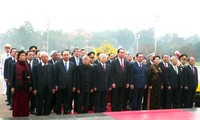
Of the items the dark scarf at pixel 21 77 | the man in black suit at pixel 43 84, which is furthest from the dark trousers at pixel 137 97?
the dark scarf at pixel 21 77

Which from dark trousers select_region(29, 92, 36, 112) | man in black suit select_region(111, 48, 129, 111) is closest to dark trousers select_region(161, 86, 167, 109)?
man in black suit select_region(111, 48, 129, 111)

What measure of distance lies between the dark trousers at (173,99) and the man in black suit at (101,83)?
1734mm

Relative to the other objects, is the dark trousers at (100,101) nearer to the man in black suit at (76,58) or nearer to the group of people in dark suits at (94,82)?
the group of people in dark suits at (94,82)

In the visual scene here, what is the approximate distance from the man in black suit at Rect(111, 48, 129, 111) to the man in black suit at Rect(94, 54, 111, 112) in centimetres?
19

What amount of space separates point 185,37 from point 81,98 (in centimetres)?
1786

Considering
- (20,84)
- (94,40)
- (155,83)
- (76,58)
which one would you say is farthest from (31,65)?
(94,40)

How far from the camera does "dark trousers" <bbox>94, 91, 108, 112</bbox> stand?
598cm

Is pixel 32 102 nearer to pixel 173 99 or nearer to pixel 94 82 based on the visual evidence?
pixel 94 82

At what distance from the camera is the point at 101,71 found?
595 cm

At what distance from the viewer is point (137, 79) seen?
6.34m

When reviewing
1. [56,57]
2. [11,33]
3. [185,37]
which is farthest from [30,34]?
[56,57]

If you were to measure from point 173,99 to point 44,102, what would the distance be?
11.2 feet

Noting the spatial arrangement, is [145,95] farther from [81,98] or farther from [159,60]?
[81,98]

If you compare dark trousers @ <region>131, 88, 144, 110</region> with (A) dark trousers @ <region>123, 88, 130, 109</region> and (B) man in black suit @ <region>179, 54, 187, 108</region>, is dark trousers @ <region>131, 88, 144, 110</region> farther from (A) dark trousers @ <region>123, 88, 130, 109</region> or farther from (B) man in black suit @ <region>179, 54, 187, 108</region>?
(B) man in black suit @ <region>179, 54, 187, 108</region>
